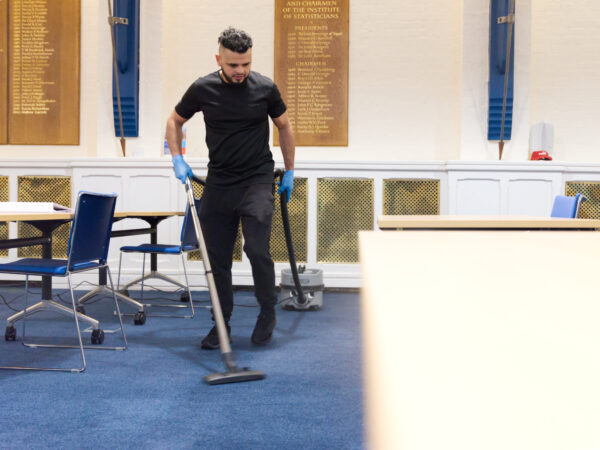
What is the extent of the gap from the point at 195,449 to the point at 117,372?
3.11 ft

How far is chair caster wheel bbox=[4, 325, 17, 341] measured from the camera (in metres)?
3.08

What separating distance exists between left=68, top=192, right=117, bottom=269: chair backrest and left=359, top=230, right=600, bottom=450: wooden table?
7.43ft

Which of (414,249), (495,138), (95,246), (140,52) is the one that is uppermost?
(140,52)

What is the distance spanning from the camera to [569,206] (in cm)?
287

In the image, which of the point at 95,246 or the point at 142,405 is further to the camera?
the point at 95,246

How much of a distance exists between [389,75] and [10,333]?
12.5 feet

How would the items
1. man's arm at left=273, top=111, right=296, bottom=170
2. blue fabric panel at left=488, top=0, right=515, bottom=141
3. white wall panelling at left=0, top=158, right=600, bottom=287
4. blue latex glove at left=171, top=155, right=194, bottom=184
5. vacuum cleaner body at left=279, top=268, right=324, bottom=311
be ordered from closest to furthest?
blue latex glove at left=171, top=155, right=194, bottom=184, man's arm at left=273, top=111, right=296, bottom=170, vacuum cleaner body at left=279, top=268, right=324, bottom=311, white wall panelling at left=0, top=158, right=600, bottom=287, blue fabric panel at left=488, top=0, right=515, bottom=141

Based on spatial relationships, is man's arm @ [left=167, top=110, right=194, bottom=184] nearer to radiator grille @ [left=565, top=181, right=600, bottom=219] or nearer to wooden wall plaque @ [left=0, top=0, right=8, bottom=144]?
wooden wall plaque @ [left=0, top=0, right=8, bottom=144]

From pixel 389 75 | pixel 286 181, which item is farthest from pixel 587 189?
pixel 286 181

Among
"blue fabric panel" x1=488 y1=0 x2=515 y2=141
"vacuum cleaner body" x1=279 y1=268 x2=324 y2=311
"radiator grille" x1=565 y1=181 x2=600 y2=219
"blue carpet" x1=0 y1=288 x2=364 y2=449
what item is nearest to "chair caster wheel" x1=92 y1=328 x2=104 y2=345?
"blue carpet" x1=0 y1=288 x2=364 y2=449

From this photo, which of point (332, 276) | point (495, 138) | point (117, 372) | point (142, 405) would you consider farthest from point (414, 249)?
point (495, 138)

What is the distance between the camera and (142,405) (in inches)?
83.2

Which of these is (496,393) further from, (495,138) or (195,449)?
(495,138)

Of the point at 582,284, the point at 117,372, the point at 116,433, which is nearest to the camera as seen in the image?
the point at 582,284
